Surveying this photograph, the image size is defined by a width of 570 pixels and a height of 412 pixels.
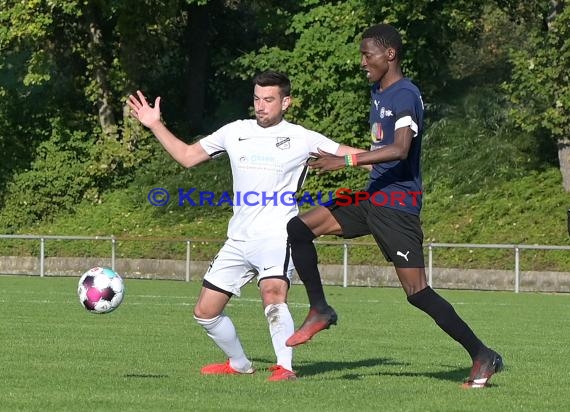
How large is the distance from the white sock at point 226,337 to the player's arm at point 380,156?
1.79 meters

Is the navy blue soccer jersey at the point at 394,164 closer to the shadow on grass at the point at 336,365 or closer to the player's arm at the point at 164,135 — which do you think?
the player's arm at the point at 164,135

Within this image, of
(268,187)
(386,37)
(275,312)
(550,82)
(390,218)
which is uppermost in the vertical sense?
(550,82)

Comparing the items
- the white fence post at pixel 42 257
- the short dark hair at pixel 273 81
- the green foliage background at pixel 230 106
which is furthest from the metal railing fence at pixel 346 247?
the short dark hair at pixel 273 81

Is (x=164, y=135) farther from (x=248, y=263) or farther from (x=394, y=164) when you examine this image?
(x=394, y=164)

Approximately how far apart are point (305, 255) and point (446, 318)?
1045 mm

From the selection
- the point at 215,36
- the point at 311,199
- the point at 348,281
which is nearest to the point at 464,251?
the point at 348,281

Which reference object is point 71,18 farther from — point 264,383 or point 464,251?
point 264,383

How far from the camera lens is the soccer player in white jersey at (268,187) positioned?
386 inches

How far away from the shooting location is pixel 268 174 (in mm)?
9773

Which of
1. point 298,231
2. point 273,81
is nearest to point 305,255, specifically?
point 298,231

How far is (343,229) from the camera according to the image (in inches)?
370

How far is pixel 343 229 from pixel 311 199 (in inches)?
1045

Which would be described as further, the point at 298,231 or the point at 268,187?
the point at 268,187

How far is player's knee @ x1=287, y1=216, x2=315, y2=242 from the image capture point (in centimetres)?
940
